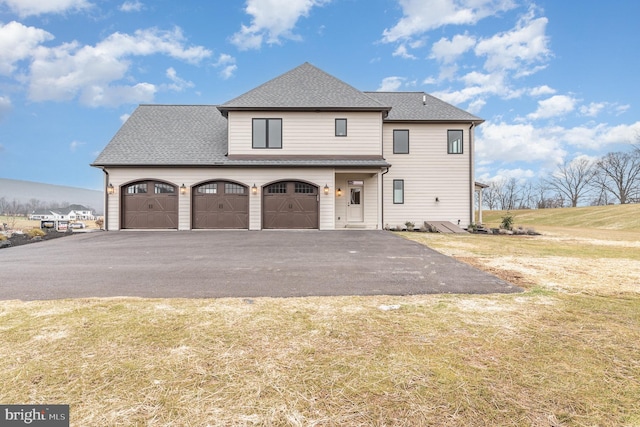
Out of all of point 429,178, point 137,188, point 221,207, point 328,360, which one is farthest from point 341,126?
point 328,360

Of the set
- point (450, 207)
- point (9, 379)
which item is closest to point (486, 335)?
point (9, 379)

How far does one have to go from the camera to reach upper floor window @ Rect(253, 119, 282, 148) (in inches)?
604

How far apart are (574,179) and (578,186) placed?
1.22 m

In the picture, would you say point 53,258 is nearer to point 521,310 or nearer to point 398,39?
point 521,310

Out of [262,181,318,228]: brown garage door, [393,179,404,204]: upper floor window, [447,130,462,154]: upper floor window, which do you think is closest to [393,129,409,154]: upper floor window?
[393,179,404,204]: upper floor window

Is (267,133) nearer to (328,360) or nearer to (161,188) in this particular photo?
(161,188)

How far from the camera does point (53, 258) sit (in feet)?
24.6

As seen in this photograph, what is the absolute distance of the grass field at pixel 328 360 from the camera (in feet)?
6.08

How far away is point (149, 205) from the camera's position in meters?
15.0

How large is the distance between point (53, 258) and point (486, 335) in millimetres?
9605

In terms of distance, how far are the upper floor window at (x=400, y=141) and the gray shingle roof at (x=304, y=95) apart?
2179 mm

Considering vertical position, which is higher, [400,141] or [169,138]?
[169,138]

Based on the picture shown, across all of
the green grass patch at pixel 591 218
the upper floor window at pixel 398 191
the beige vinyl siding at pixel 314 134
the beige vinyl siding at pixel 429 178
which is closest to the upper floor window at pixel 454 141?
the beige vinyl siding at pixel 429 178

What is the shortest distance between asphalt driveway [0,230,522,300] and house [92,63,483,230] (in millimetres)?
5688
